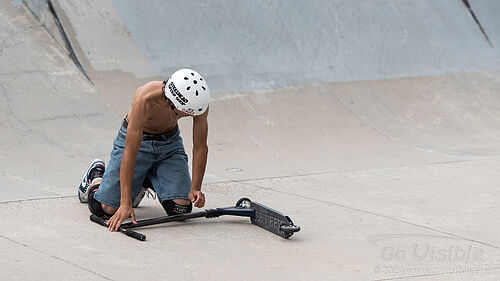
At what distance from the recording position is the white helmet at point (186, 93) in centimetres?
414

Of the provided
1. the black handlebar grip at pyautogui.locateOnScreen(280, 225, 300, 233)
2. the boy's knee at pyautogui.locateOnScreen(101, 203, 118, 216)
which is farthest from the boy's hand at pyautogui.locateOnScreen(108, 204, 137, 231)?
the black handlebar grip at pyautogui.locateOnScreen(280, 225, 300, 233)

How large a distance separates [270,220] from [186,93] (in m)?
0.92

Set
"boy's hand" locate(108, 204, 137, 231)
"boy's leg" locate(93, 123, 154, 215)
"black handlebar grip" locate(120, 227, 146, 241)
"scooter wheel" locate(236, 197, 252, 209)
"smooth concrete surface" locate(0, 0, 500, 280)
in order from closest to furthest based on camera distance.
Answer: "smooth concrete surface" locate(0, 0, 500, 280) → "black handlebar grip" locate(120, 227, 146, 241) → "boy's hand" locate(108, 204, 137, 231) → "boy's leg" locate(93, 123, 154, 215) → "scooter wheel" locate(236, 197, 252, 209)

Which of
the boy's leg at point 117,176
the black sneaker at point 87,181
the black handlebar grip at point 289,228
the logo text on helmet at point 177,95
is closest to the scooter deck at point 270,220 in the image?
the black handlebar grip at point 289,228

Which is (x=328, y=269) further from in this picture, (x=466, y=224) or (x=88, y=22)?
(x=88, y=22)

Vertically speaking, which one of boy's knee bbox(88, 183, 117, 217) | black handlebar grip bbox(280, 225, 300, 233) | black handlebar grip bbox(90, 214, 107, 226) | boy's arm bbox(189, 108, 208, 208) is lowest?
black handlebar grip bbox(90, 214, 107, 226)

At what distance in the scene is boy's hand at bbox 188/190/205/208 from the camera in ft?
14.4

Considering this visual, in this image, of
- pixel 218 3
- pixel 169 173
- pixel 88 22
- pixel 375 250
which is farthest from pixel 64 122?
pixel 375 250

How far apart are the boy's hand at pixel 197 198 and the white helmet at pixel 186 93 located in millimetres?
521

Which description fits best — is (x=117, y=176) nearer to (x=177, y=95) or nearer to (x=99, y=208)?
(x=99, y=208)

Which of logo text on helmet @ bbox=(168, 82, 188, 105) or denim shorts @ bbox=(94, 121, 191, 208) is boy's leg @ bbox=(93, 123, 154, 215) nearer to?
denim shorts @ bbox=(94, 121, 191, 208)

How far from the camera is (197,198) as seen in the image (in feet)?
14.5

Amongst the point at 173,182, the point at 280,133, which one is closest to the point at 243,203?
the point at 173,182

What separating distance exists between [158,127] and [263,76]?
3.57 meters
